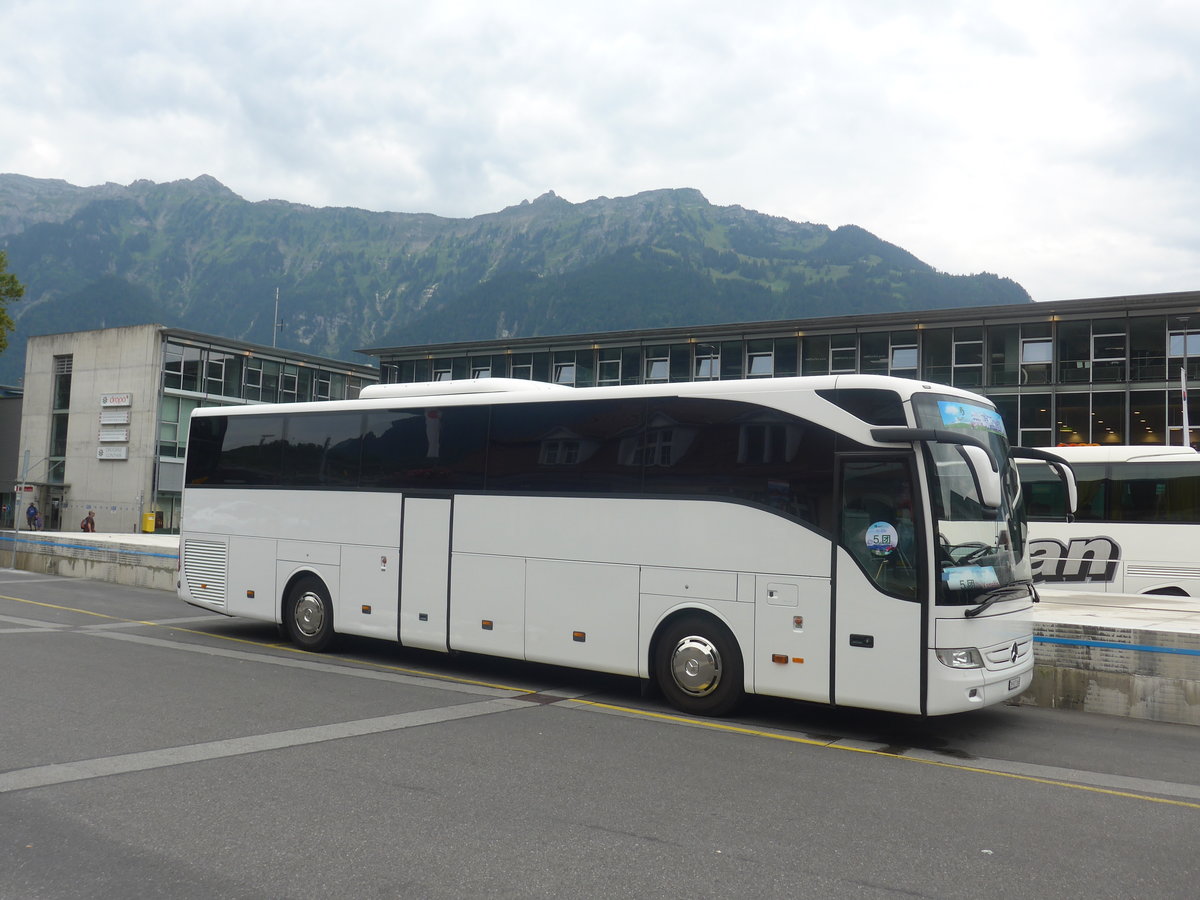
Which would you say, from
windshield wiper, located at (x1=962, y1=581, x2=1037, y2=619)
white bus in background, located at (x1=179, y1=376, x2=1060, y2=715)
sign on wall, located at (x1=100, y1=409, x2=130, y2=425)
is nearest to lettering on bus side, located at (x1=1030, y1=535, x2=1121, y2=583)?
windshield wiper, located at (x1=962, y1=581, x2=1037, y2=619)

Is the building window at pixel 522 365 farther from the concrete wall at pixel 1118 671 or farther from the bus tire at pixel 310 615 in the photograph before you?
the concrete wall at pixel 1118 671

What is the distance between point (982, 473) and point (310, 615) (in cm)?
908

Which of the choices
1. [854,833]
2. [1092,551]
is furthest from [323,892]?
[1092,551]

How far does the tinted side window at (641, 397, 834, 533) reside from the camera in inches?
346

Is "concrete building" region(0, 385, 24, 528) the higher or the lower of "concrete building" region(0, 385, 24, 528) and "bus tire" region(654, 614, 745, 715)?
the higher

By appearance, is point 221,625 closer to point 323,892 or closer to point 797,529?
point 797,529

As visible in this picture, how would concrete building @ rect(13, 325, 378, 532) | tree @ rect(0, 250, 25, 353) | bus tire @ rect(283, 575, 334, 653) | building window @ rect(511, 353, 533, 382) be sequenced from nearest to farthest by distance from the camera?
bus tire @ rect(283, 575, 334, 653)
tree @ rect(0, 250, 25, 353)
concrete building @ rect(13, 325, 378, 532)
building window @ rect(511, 353, 533, 382)

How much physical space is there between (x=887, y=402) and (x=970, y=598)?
1842 mm

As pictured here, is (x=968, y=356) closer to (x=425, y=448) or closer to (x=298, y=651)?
(x=425, y=448)

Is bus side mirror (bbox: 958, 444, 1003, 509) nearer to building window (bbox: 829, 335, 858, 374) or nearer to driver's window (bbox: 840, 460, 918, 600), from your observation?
driver's window (bbox: 840, 460, 918, 600)

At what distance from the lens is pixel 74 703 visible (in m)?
8.95

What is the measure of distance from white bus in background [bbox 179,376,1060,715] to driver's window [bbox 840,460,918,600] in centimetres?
2

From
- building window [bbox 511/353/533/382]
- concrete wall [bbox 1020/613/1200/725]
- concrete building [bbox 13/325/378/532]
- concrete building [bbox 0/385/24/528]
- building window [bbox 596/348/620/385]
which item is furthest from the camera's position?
concrete building [bbox 0/385/24/528]

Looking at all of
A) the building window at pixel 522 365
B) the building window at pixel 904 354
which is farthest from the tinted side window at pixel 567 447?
the building window at pixel 522 365
